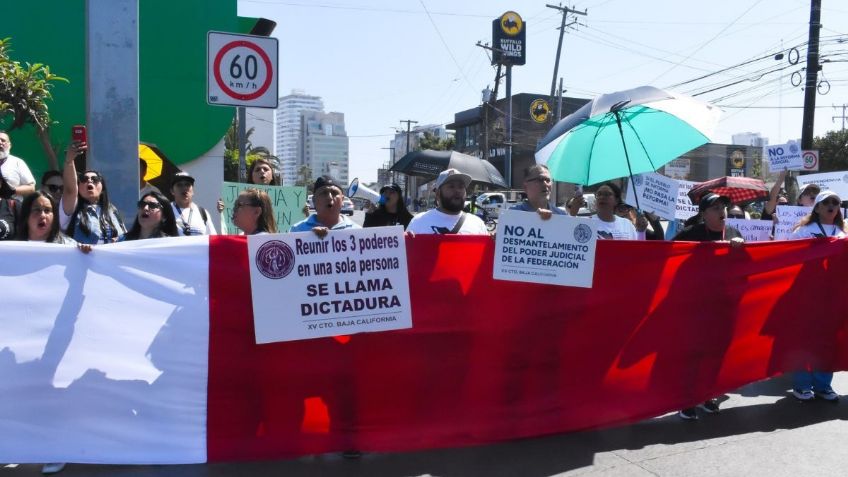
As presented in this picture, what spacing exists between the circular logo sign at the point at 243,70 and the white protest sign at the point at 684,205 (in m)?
5.79

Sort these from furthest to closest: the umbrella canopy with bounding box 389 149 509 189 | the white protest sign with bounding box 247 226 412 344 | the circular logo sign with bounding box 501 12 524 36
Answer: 1. the circular logo sign with bounding box 501 12 524 36
2. the umbrella canopy with bounding box 389 149 509 189
3. the white protest sign with bounding box 247 226 412 344

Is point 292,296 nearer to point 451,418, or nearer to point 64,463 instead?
point 451,418

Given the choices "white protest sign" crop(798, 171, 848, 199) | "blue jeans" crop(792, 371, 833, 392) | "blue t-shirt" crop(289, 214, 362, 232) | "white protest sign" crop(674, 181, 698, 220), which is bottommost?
"blue jeans" crop(792, 371, 833, 392)

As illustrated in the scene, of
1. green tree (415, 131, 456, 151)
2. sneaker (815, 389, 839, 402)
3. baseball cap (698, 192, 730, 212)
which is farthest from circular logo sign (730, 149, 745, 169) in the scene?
baseball cap (698, 192, 730, 212)

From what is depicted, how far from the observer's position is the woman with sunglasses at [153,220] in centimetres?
493

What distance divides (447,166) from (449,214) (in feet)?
17.9

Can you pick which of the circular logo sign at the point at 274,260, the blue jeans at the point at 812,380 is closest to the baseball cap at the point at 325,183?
the circular logo sign at the point at 274,260

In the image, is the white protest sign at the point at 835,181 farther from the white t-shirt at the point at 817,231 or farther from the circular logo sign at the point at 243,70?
the circular logo sign at the point at 243,70

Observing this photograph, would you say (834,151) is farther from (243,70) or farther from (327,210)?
(327,210)

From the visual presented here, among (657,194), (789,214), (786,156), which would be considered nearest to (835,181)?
(786,156)

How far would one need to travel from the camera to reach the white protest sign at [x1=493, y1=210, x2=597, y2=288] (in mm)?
4848

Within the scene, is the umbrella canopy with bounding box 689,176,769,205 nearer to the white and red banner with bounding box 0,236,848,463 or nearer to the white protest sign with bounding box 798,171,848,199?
the white protest sign with bounding box 798,171,848,199

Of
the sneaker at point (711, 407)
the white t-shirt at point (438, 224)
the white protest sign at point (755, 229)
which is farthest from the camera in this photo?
the white protest sign at point (755, 229)

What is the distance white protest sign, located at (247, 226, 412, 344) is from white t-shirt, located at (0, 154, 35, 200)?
10.2ft
